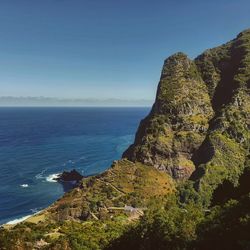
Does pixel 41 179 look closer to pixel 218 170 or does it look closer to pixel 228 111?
pixel 218 170

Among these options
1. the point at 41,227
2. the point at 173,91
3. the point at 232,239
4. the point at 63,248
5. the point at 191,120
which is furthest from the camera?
the point at 173,91

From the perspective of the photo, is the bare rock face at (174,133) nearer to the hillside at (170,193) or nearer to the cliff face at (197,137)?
the cliff face at (197,137)

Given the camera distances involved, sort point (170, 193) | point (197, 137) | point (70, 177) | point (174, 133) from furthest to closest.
A: point (70, 177) → point (174, 133) → point (197, 137) → point (170, 193)

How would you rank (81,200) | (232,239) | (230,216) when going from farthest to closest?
(81,200)
(230,216)
(232,239)

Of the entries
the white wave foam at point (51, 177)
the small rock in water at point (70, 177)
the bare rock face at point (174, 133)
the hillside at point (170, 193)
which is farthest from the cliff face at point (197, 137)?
the white wave foam at point (51, 177)

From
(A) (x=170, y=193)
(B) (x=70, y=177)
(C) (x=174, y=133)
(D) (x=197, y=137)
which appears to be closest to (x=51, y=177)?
(B) (x=70, y=177)

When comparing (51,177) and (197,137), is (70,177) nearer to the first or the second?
(51,177)

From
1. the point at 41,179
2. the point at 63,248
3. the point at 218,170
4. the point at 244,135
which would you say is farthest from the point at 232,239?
the point at 41,179
